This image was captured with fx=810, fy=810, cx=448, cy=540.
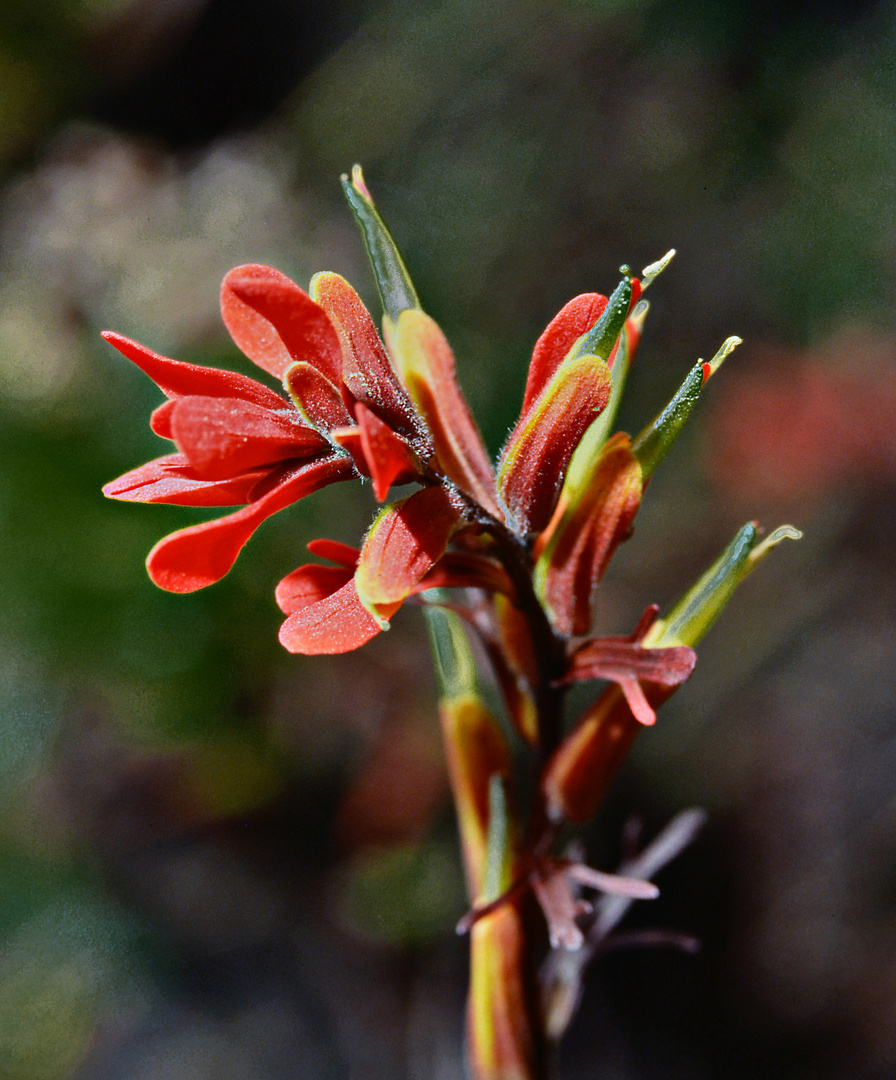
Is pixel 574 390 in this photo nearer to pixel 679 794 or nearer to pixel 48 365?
pixel 48 365

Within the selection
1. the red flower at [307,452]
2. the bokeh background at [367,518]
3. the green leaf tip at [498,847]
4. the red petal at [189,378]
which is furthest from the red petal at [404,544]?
the bokeh background at [367,518]

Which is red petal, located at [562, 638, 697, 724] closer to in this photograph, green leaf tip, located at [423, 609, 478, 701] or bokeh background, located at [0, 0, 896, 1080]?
green leaf tip, located at [423, 609, 478, 701]

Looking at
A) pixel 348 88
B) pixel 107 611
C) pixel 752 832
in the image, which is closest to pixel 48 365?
pixel 107 611

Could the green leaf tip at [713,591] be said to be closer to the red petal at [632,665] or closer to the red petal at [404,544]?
the red petal at [632,665]

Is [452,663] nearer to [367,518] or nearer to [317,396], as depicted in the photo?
[317,396]

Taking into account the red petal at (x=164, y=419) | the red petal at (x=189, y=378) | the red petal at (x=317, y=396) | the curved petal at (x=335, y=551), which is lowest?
the curved petal at (x=335, y=551)

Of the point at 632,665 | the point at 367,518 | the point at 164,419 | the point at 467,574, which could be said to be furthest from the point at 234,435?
the point at 367,518

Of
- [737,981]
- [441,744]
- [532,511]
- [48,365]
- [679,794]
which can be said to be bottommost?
[737,981]
